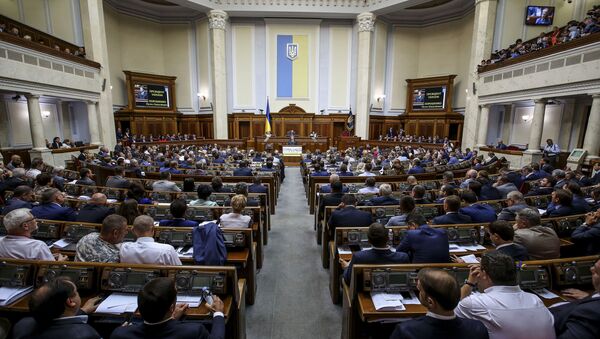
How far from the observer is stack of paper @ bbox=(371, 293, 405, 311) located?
2166mm

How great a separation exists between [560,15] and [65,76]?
66.8ft

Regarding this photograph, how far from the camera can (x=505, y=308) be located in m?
1.64

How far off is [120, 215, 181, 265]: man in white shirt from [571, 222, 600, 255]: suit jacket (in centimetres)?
418

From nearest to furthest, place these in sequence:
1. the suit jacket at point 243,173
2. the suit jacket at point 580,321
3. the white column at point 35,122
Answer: the suit jacket at point 580,321 → the suit jacket at point 243,173 → the white column at point 35,122

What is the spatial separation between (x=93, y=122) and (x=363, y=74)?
14.1 metres

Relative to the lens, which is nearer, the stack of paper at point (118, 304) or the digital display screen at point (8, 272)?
the stack of paper at point (118, 304)

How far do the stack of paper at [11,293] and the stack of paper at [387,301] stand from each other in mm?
2694

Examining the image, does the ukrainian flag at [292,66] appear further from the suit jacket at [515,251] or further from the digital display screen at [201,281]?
the digital display screen at [201,281]

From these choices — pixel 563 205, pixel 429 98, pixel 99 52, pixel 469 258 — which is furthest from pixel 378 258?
pixel 429 98

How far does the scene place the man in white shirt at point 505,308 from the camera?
160 cm

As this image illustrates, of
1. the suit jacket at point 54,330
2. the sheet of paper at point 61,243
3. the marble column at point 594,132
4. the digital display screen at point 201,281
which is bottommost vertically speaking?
the sheet of paper at point 61,243

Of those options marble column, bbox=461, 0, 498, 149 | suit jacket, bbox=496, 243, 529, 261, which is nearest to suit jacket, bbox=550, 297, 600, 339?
suit jacket, bbox=496, 243, 529, 261

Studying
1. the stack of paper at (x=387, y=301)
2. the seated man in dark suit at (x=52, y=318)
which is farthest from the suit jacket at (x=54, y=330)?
the stack of paper at (x=387, y=301)

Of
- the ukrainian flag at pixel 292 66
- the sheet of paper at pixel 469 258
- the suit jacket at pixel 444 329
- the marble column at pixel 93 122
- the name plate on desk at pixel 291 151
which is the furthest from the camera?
the ukrainian flag at pixel 292 66
